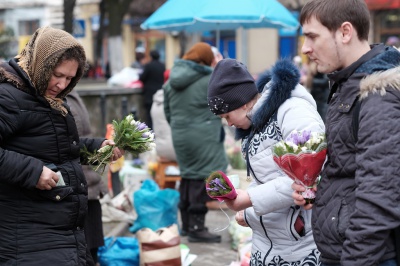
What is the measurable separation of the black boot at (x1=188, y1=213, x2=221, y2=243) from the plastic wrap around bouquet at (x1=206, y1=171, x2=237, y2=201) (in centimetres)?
451

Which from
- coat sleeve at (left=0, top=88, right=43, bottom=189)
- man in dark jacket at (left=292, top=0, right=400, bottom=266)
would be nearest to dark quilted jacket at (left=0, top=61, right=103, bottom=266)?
coat sleeve at (left=0, top=88, right=43, bottom=189)

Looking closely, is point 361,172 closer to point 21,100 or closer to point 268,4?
point 21,100

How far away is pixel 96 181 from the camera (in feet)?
18.3

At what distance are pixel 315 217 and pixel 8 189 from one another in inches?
63.4

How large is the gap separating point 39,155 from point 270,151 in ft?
3.72

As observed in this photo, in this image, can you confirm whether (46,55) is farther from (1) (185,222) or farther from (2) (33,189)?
(1) (185,222)

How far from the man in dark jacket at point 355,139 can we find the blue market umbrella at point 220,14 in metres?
6.74

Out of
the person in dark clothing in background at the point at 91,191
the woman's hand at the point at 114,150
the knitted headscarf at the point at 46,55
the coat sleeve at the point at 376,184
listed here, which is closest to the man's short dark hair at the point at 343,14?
the coat sleeve at the point at 376,184

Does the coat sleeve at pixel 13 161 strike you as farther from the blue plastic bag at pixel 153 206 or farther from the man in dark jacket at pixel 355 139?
the blue plastic bag at pixel 153 206

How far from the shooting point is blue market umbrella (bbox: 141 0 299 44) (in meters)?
9.54

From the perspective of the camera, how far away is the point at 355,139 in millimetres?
2590

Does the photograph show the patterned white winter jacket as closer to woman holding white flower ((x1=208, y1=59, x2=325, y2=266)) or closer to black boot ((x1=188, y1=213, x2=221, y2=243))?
woman holding white flower ((x1=208, y1=59, x2=325, y2=266))

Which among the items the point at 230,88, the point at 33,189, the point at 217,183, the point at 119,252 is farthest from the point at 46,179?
the point at 119,252

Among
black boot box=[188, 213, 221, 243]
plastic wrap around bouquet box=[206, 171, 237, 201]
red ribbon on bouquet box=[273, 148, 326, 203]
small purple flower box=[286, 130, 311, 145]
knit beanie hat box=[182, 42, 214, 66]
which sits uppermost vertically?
small purple flower box=[286, 130, 311, 145]
